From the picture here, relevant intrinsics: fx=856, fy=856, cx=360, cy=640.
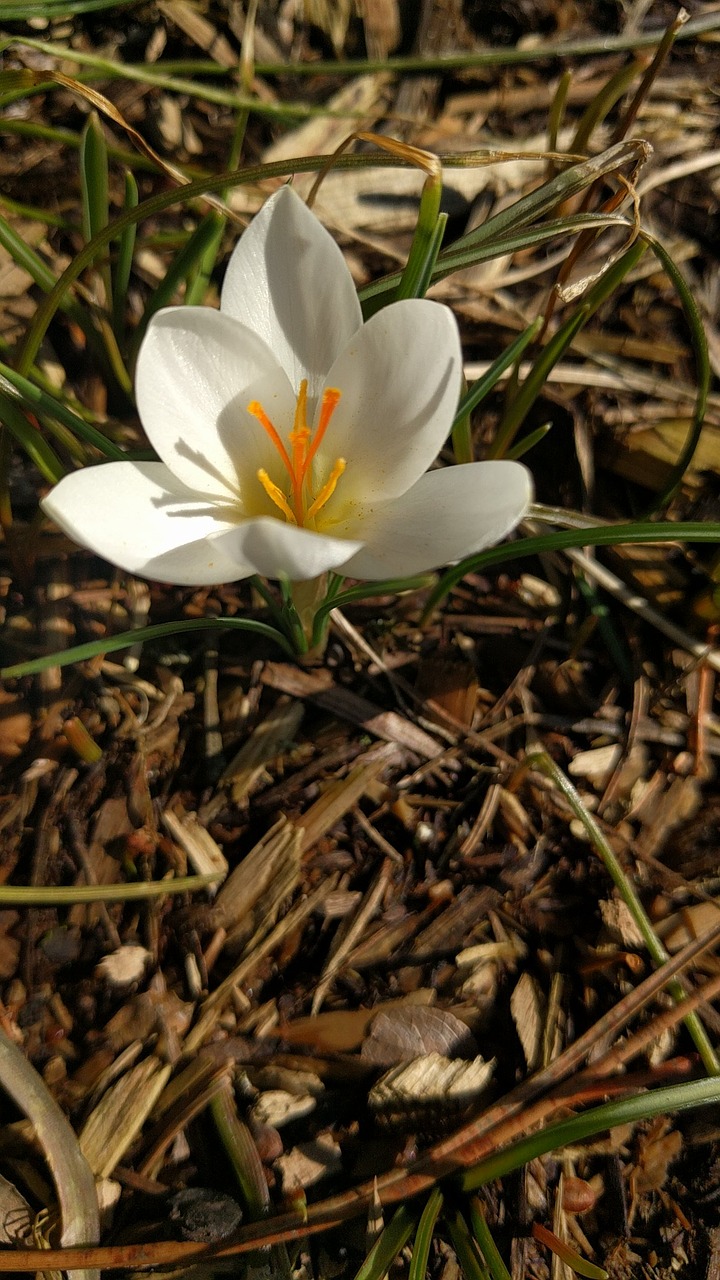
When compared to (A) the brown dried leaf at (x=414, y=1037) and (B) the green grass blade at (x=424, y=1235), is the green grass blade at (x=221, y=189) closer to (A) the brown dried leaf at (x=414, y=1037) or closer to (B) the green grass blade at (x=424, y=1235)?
(A) the brown dried leaf at (x=414, y=1037)

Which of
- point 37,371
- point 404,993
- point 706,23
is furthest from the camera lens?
point 706,23

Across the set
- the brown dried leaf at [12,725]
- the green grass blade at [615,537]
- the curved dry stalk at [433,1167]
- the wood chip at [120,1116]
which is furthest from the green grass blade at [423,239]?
the wood chip at [120,1116]

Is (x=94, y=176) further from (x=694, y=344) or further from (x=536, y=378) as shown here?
(x=694, y=344)

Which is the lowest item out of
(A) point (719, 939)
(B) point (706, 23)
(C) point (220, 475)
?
(A) point (719, 939)

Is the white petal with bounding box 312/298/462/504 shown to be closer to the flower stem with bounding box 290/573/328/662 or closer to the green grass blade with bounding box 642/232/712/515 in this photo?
the flower stem with bounding box 290/573/328/662

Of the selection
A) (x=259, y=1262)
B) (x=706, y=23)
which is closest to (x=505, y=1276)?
(x=259, y=1262)

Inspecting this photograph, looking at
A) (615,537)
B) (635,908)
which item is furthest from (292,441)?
(635,908)

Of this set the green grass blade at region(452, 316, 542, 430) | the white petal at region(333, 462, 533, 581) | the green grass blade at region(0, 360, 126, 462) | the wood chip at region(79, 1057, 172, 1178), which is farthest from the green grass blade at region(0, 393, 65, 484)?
the wood chip at region(79, 1057, 172, 1178)

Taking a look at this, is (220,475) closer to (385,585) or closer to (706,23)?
(385,585)
